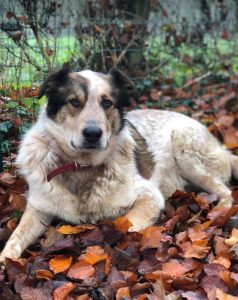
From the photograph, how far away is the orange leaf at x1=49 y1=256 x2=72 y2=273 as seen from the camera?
3629 millimetres

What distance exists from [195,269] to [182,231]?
650 millimetres

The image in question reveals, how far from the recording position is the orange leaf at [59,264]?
3.63m

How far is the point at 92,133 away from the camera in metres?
3.97

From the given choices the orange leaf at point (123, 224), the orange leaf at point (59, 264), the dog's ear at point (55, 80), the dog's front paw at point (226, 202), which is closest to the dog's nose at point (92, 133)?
the dog's ear at point (55, 80)

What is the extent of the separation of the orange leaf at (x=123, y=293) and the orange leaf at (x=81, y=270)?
0.96ft

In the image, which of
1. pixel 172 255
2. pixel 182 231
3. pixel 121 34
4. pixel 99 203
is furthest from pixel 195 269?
pixel 121 34

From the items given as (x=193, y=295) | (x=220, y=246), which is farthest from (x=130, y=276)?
(x=220, y=246)

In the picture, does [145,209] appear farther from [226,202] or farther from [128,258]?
[226,202]

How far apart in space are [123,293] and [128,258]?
1.34ft

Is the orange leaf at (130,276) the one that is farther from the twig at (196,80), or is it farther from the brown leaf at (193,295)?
the twig at (196,80)

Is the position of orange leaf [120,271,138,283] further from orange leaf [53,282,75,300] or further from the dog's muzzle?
the dog's muzzle

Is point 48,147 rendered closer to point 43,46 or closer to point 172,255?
point 172,255

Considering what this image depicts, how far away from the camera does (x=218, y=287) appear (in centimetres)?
348

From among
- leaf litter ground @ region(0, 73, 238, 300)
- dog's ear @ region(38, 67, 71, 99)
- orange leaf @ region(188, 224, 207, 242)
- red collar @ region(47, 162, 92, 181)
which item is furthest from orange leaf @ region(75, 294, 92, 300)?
dog's ear @ region(38, 67, 71, 99)
